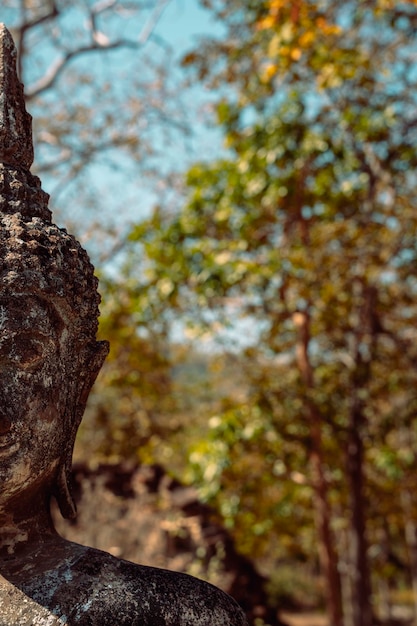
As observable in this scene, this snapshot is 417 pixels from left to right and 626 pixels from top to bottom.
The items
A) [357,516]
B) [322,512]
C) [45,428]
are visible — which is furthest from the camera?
[357,516]

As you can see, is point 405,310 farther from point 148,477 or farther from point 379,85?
point 148,477

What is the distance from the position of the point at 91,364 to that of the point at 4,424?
335mm

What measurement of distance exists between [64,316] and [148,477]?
6928 mm

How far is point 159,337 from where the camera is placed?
9211 mm

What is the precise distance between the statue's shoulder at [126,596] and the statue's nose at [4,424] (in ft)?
1.13

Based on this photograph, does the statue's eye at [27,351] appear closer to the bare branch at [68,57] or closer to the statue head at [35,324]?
the statue head at [35,324]

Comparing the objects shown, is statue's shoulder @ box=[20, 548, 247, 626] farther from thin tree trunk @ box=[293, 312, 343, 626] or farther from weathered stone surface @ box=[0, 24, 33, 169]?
thin tree trunk @ box=[293, 312, 343, 626]

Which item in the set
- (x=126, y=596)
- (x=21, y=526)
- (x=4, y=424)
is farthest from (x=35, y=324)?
(x=126, y=596)

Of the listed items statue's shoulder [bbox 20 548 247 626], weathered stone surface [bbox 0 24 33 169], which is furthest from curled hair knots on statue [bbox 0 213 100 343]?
statue's shoulder [bbox 20 548 247 626]

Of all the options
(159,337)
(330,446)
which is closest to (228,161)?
(330,446)

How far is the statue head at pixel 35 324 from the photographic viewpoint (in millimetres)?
1391

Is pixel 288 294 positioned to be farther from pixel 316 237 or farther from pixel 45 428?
pixel 45 428

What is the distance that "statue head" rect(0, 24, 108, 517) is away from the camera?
1391 millimetres

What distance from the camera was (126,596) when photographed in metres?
1.41
